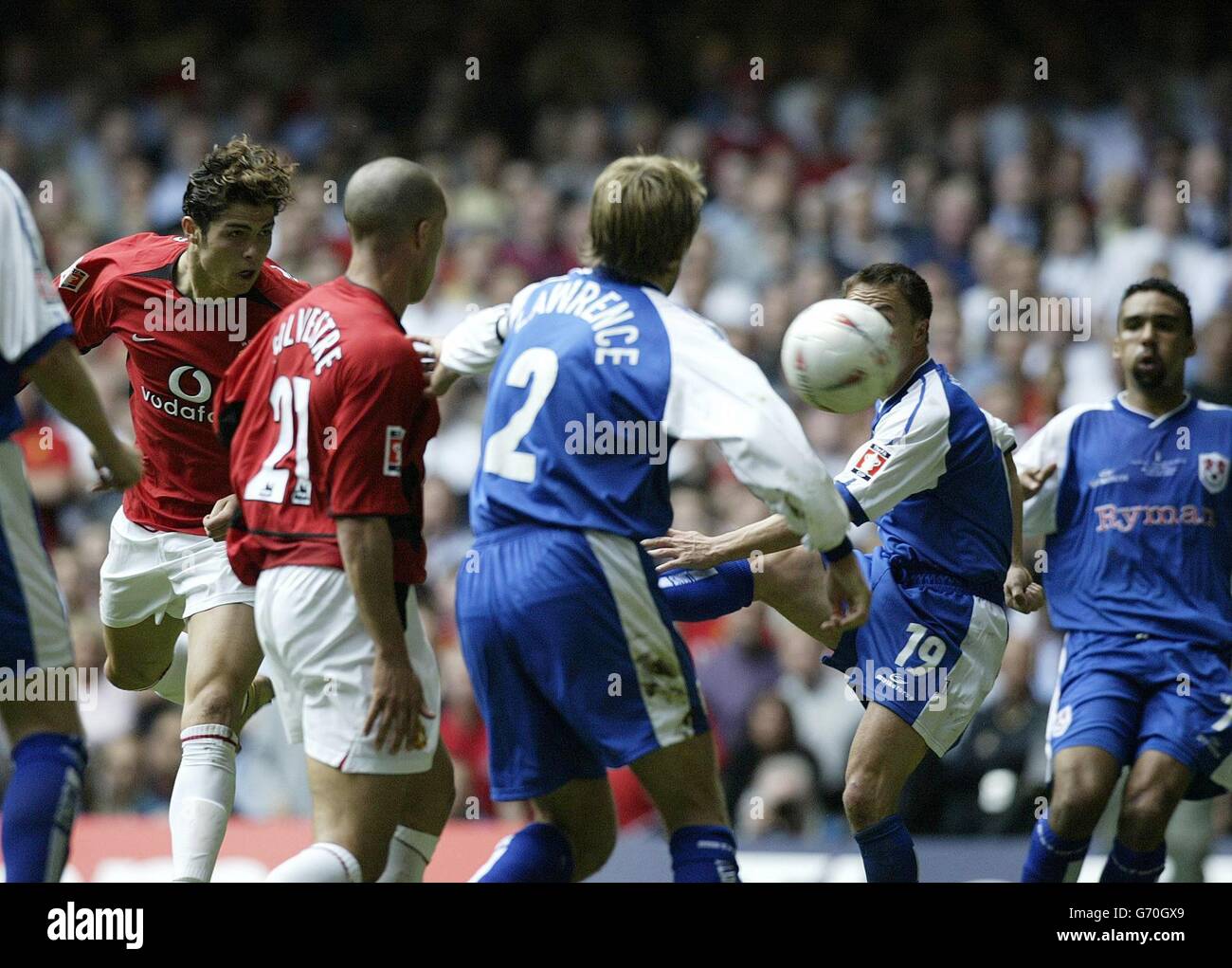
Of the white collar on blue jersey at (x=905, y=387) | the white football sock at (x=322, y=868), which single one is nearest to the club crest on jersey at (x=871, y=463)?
the white collar on blue jersey at (x=905, y=387)

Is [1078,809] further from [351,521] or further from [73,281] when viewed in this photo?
[73,281]

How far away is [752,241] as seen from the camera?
38.6ft

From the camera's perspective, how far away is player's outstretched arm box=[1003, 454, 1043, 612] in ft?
19.6

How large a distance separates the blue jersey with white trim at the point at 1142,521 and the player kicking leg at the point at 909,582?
598 mm

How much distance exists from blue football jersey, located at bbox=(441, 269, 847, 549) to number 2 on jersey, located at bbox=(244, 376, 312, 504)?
51cm

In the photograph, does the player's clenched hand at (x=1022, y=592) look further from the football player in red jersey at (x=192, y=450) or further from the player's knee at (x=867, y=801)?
the football player in red jersey at (x=192, y=450)

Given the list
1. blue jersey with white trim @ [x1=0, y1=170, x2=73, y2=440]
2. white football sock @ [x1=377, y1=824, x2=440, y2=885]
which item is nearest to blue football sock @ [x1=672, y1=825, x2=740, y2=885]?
white football sock @ [x1=377, y1=824, x2=440, y2=885]

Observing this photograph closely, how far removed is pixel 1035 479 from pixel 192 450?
325 centimetres

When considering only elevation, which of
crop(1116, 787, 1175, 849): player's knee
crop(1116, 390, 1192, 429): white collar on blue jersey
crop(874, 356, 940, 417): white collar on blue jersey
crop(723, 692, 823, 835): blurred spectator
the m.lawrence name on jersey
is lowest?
crop(723, 692, 823, 835): blurred spectator

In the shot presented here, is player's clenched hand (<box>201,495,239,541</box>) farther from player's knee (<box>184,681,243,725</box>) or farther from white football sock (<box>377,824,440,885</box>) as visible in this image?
white football sock (<box>377,824,440,885</box>)

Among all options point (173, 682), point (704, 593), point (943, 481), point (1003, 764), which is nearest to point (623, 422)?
point (704, 593)

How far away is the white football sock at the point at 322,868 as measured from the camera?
13.9ft

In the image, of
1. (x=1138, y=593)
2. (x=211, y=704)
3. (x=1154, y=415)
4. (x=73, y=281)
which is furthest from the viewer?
(x=1154, y=415)

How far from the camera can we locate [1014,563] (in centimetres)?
614
